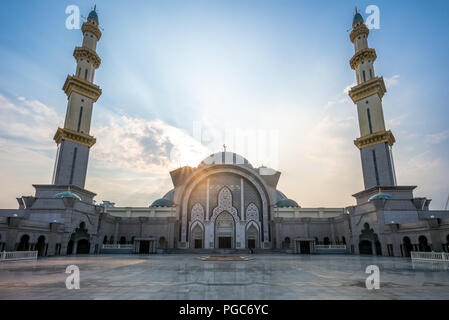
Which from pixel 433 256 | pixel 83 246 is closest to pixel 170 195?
pixel 83 246

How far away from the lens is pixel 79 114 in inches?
1208

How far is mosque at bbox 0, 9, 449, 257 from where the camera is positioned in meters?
22.6

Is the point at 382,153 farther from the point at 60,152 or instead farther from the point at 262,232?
the point at 60,152

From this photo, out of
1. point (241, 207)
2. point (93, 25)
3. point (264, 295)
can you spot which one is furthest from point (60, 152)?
point (264, 295)

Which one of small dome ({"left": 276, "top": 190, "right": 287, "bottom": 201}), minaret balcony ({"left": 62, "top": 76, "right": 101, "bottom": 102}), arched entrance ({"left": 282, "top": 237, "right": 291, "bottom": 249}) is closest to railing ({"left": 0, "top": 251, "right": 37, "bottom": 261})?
minaret balcony ({"left": 62, "top": 76, "right": 101, "bottom": 102})

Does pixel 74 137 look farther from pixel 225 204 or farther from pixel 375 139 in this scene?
pixel 375 139

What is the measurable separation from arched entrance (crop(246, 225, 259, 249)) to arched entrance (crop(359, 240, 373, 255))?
11918 millimetres

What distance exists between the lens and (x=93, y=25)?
3397 cm

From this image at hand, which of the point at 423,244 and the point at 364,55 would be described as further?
the point at 364,55

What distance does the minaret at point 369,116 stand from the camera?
1105 inches

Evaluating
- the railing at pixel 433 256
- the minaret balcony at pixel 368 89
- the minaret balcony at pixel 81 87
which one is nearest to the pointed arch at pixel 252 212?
the minaret balcony at pixel 368 89

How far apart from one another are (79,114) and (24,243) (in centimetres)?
1576

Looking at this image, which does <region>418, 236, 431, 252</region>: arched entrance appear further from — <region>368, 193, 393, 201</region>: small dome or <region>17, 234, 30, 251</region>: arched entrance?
<region>17, 234, 30, 251</region>: arched entrance
